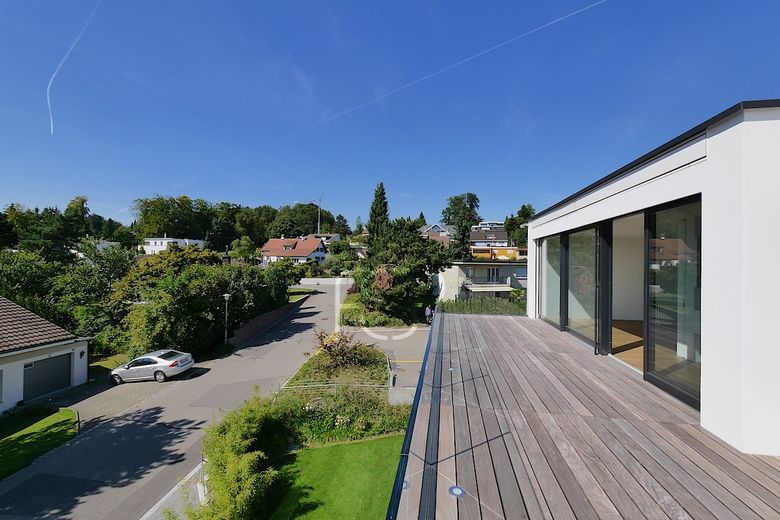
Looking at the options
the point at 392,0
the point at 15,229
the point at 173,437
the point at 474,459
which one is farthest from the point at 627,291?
the point at 15,229

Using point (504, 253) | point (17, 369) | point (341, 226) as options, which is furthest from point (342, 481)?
point (341, 226)

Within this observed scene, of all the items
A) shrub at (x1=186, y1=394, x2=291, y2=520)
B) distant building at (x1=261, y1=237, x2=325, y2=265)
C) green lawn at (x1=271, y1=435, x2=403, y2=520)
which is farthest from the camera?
distant building at (x1=261, y1=237, x2=325, y2=265)

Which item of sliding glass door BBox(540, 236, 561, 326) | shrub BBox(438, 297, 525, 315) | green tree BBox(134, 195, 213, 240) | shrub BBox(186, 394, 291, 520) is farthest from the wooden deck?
green tree BBox(134, 195, 213, 240)

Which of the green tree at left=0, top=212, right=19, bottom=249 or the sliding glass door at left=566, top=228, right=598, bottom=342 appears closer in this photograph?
the sliding glass door at left=566, top=228, right=598, bottom=342

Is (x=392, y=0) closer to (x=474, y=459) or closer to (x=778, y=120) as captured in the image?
(x=778, y=120)

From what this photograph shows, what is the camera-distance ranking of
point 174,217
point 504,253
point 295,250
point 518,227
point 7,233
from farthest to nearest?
1. point 174,217
2. point 518,227
3. point 295,250
4. point 504,253
5. point 7,233

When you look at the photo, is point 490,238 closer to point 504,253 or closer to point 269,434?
point 504,253

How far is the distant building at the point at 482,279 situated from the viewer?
2492cm

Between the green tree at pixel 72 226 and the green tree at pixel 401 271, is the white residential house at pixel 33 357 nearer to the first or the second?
the green tree at pixel 401 271

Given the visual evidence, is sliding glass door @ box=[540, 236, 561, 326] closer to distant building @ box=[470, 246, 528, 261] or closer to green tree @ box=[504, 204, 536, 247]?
distant building @ box=[470, 246, 528, 261]

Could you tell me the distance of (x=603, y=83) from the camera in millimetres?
11594

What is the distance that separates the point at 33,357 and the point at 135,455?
22.8ft

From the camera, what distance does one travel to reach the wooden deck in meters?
1.96

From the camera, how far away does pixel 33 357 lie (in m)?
11.1
